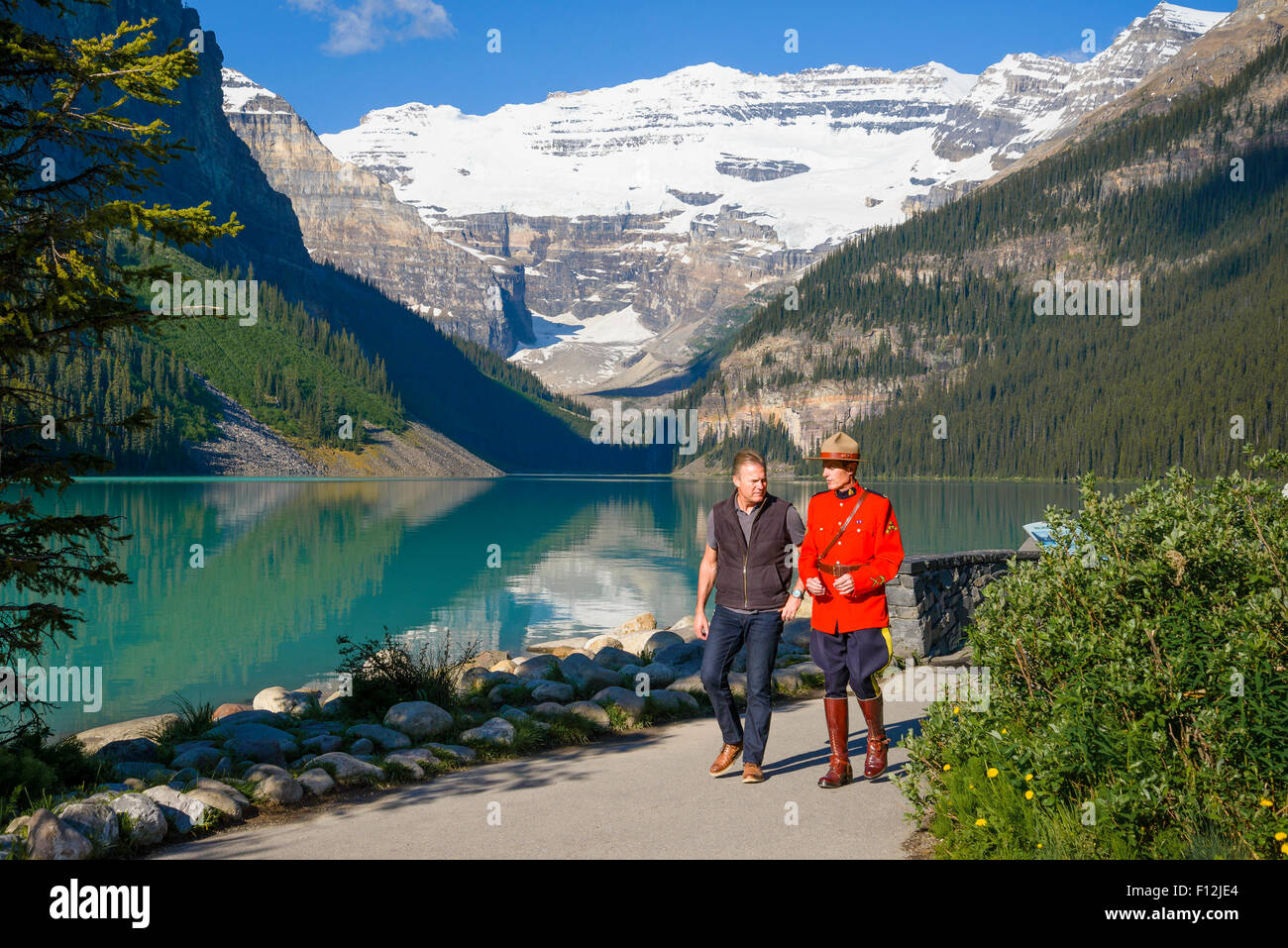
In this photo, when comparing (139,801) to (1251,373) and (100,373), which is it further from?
(1251,373)

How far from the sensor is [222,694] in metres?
22.1

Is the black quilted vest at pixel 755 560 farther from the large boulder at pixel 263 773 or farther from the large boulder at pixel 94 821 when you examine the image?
the large boulder at pixel 94 821

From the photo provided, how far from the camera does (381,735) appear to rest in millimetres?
11125

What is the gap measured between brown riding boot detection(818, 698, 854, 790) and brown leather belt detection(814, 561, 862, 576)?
3.78 ft

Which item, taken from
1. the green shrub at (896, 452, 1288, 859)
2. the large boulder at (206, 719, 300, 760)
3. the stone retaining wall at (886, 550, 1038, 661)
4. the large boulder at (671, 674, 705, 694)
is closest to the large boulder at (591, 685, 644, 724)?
the large boulder at (671, 674, 705, 694)

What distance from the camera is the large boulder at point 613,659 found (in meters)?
17.2

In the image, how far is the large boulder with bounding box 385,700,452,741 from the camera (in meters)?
11.5

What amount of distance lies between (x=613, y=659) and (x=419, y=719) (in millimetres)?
6603

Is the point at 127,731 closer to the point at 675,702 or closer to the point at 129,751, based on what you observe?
the point at 129,751

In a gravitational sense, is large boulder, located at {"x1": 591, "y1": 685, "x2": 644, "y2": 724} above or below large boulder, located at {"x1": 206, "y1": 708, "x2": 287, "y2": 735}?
above

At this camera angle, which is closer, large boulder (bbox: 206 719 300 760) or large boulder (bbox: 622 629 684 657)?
large boulder (bbox: 206 719 300 760)

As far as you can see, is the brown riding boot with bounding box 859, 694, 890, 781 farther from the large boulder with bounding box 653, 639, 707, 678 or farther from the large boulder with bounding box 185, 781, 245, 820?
the large boulder with bounding box 653, 639, 707, 678

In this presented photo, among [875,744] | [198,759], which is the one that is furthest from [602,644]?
[875,744]
